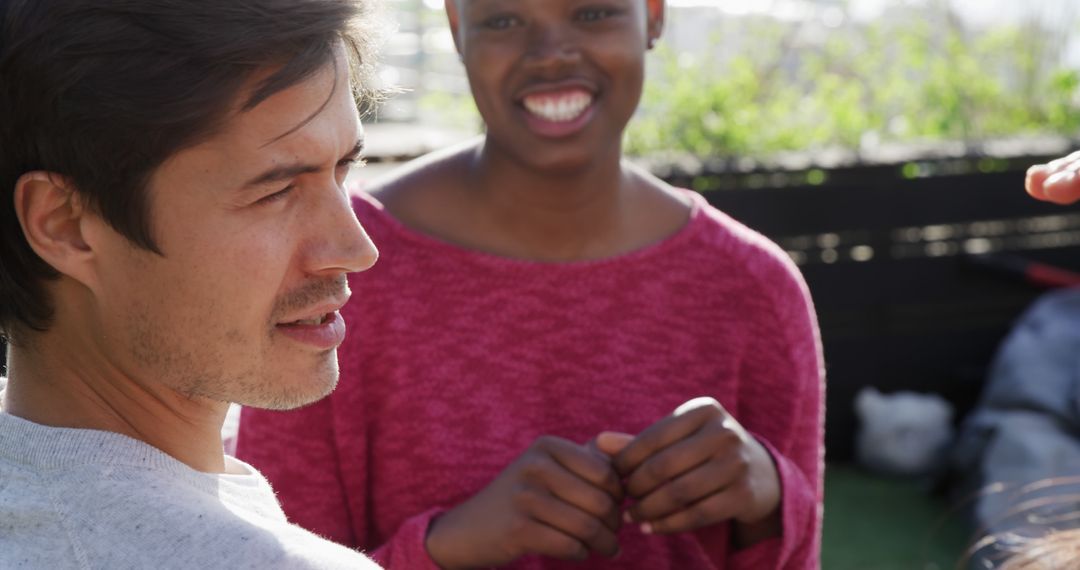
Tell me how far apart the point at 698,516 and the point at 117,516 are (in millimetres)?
956

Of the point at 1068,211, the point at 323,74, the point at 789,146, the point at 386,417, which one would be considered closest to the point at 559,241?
the point at 386,417

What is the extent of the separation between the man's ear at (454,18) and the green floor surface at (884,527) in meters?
2.51

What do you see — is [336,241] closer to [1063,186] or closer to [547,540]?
[547,540]

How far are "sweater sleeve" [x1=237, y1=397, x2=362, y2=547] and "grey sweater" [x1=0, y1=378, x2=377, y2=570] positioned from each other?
78cm

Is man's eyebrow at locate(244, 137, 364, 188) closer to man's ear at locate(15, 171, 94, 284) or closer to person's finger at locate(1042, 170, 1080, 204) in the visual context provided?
man's ear at locate(15, 171, 94, 284)

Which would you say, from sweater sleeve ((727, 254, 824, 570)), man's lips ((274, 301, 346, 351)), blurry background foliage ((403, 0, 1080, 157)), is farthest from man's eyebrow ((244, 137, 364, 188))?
blurry background foliage ((403, 0, 1080, 157))

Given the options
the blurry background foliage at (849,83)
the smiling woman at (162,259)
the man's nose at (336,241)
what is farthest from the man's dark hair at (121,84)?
the blurry background foliage at (849,83)

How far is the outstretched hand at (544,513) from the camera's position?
1.89m

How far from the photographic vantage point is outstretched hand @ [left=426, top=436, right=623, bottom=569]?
74.4 inches

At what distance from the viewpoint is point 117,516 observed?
1.20 m

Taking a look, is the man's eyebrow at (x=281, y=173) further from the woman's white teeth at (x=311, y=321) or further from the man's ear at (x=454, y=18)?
the man's ear at (x=454, y=18)

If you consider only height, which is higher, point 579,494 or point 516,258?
point 516,258

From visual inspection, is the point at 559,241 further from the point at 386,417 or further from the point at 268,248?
the point at 268,248

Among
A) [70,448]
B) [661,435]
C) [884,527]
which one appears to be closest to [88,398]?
[70,448]
